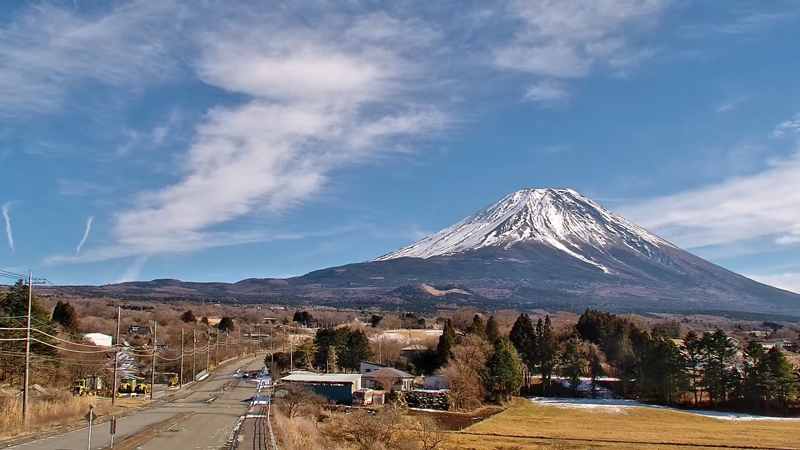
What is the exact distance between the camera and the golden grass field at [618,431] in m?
36.6

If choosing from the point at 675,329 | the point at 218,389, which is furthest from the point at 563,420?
the point at 675,329

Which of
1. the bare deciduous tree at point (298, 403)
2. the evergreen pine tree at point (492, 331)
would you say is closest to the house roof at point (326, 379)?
the bare deciduous tree at point (298, 403)

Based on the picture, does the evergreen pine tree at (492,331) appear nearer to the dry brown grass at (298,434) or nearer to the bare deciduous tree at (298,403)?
the bare deciduous tree at (298,403)

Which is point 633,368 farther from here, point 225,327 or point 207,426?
point 225,327

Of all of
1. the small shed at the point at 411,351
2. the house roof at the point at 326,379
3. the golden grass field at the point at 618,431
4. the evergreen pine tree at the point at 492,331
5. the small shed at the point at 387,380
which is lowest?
the golden grass field at the point at 618,431

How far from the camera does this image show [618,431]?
42.8 m

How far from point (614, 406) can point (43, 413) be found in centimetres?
4310

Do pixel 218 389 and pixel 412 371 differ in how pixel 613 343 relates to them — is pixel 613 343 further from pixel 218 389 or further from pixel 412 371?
pixel 218 389

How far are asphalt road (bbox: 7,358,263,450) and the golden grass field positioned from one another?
12.4 metres

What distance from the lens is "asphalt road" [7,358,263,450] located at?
26.4 meters

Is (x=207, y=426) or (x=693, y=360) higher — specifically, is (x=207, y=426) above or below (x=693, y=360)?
below

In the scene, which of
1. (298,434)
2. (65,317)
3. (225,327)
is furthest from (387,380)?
(225,327)

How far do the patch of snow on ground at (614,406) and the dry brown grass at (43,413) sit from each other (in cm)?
3553

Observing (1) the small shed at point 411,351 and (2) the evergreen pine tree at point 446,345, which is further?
(1) the small shed at point 411,351
